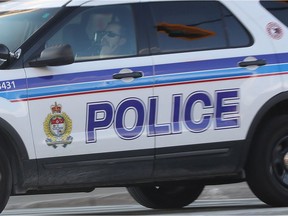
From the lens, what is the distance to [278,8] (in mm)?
9086

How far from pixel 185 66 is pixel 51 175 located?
1.31 m

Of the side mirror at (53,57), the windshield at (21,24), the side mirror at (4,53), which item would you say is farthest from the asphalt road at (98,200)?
the side mirror at (4,53)

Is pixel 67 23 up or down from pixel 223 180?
up

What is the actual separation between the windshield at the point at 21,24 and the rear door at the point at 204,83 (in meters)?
0.84

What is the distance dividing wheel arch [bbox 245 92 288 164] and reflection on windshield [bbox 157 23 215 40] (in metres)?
0.71

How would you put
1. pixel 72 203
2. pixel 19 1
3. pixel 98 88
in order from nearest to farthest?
1. pixel 98 88
2. pixel 19 1
3. pixel 72 203

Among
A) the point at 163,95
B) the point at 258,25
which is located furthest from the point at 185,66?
the point at 258,25

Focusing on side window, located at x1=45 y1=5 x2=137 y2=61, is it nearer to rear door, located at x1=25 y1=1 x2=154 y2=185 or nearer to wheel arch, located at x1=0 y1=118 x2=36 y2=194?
rear door, located at x1=25 y1=1 x2=154 y2=185

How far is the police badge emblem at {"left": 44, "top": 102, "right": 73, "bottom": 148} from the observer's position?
26.0ft

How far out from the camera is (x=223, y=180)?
9.17m

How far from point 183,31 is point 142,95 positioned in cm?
71

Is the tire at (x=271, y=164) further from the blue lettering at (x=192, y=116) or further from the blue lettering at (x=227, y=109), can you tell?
the blue lettering at (x=192, y=116)

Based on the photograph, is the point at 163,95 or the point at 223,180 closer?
the point at 163,95

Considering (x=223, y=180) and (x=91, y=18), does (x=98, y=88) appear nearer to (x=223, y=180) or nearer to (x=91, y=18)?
(x=91, y=18)
